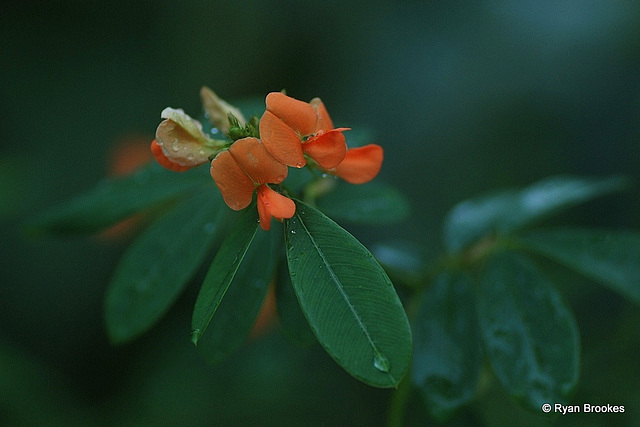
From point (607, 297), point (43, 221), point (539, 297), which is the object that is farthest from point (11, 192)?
point (607, 297)

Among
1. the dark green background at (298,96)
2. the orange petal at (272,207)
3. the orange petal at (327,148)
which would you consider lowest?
the dark green background at (298,96)

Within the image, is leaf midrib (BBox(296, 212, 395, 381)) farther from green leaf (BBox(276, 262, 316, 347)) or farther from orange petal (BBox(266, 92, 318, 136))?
green leaf (BBox(276, 262, 316, 347))

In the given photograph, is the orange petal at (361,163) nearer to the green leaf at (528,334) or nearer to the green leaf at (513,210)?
the green leaf at (528,334)

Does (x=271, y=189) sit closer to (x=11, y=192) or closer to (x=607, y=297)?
(x=11, y=192)

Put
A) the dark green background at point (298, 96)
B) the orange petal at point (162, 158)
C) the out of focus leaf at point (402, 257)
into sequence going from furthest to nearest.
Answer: the dark green background at point (298, 96) < the out of focus leaf at point (402, 257) < the orange petal at point (162, 158)

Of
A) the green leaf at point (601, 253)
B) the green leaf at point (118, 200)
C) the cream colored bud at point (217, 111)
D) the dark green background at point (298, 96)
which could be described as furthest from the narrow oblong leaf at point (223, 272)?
the dark green background at point (298, 96)

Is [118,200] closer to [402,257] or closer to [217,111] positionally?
[217,111]

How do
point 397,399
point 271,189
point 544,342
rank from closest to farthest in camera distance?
point 271,189 → point 544,342 → point 397,399
